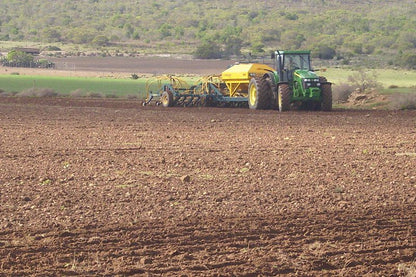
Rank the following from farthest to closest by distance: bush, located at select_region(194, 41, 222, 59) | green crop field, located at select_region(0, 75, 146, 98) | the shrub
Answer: bush, located at select_region(194, 41, 222, 59)
green crop field, located at select_region(0, 75, 146, 98)
the shrub

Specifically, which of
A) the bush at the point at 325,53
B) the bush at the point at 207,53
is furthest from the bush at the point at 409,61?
the bush at the point at 207,53

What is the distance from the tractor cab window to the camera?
93.6 feet

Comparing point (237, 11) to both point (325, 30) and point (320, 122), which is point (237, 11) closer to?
point (325, 30)

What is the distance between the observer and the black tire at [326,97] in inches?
1111

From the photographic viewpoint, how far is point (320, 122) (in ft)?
80.5

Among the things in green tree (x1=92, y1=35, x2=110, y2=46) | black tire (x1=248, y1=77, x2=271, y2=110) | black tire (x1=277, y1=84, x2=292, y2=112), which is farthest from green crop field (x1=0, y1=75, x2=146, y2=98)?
green tree (x1=92, y1=35, x2=110, y2=46)

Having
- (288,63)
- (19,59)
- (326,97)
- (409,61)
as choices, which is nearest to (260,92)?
(288,63)

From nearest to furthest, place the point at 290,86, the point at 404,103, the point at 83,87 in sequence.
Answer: the point at 290,86
the point at 404,103
the point at 83,87

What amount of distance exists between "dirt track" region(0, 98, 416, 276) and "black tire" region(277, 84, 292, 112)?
672 centimetres

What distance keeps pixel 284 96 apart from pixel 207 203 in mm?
16709

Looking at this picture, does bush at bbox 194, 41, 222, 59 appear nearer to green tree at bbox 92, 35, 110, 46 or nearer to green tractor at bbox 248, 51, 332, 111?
green tree at bbox 92, 35, 110, 46

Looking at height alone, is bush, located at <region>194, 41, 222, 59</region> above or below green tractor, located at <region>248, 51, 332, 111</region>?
below

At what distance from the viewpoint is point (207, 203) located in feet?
37.7

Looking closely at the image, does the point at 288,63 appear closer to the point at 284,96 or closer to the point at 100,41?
the point at 284,96
